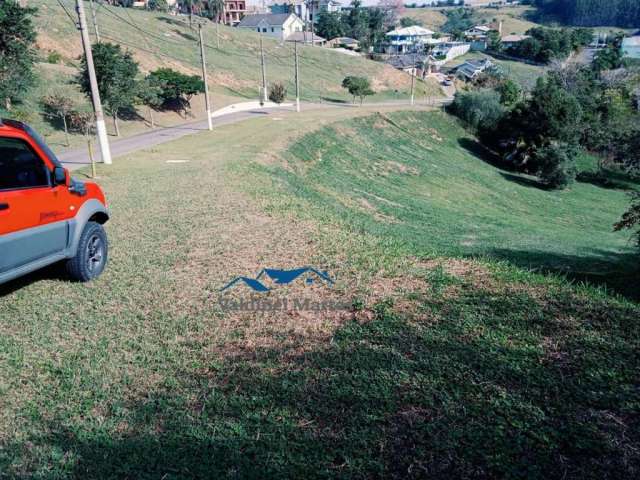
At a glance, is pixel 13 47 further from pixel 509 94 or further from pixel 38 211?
pixel 509 94

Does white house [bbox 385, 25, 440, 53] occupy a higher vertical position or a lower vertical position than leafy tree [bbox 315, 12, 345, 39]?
lower

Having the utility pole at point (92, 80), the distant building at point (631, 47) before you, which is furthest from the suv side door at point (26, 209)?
the distant building at point (631, 47)

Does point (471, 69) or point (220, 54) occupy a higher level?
point (220, 54)

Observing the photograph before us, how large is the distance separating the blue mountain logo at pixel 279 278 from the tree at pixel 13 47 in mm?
23968

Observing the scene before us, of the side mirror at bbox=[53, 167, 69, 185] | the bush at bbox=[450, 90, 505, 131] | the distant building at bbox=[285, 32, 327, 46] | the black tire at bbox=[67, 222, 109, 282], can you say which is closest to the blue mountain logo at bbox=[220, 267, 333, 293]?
the black tire at bbox=[67, 222, 109, 282]

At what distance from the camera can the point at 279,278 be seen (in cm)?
734

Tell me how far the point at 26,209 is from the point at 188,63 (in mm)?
59415

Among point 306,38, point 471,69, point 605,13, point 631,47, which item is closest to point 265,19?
point 306,38

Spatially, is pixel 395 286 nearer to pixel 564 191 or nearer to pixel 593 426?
pixel 593 426

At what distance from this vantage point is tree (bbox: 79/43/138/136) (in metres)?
27.9

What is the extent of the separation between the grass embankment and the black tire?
76.1 feet

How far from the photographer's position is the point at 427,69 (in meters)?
106

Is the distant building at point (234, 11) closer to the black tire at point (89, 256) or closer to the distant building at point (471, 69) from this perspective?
the distant building at point (471, 69)

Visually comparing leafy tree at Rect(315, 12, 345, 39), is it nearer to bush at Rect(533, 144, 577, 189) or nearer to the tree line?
bush at Rect(533, 144, 577, 189)
